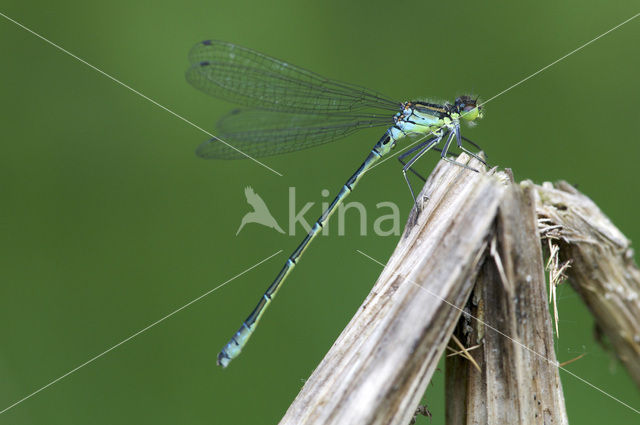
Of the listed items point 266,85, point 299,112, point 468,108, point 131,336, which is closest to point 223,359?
point 131,336

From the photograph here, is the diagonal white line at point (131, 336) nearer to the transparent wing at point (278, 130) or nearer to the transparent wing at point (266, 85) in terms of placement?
the transparent wing at point (278, 130)

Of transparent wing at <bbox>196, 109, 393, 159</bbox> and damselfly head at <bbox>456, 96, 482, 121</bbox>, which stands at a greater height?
damselfly head at <bbox>456, 96, 482, 121</bbox>

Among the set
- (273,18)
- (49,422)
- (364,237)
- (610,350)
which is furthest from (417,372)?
(273,18)

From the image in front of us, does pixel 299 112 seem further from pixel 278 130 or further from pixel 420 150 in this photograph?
pixel 420 150

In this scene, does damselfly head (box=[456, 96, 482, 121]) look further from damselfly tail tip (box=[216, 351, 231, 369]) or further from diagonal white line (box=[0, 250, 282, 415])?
damselfly tail tip (box=[216, 351, 231, 369])

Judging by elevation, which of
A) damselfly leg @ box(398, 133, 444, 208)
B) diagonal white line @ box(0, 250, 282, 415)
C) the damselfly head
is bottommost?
diagonal white line @ box(0, 250, 282, 415)

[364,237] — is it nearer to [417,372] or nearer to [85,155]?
[85,155]

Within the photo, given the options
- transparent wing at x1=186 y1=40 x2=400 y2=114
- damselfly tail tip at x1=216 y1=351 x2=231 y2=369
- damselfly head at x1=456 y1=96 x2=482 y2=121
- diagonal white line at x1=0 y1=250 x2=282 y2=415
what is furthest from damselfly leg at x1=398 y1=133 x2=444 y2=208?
damselfly tail tip at x1=216 y1=351 x2=231 y2=369
